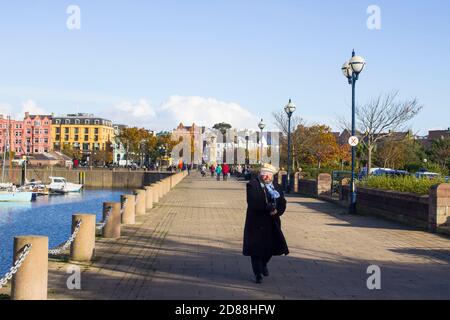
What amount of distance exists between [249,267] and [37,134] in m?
153

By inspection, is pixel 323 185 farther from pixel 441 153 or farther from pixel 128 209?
pixel 441 153

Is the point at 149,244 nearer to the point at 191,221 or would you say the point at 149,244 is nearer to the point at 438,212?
the point at 191,221

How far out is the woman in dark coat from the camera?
870cm

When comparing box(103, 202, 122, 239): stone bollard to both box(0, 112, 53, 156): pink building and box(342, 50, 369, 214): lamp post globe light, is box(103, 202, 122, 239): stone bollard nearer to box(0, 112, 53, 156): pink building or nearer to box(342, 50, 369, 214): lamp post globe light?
box(342, 50, 369, 214): lamp post globe light

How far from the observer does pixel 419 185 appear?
59.3ft

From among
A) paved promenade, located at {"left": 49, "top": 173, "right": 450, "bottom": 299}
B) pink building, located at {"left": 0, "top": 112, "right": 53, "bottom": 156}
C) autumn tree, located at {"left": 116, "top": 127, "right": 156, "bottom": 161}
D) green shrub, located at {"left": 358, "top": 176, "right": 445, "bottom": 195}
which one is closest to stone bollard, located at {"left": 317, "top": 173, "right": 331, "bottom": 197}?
green shrub, located at {"left": 358, "top": 176, "right": 445, "bottom": 195}

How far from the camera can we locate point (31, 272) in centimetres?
675

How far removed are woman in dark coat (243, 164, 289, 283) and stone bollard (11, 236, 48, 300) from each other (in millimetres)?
2975

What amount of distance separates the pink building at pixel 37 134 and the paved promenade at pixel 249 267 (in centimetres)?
14457

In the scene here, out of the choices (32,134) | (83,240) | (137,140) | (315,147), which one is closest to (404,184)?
(83,240)

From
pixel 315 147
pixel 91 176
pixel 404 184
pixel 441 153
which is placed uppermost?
pixel 315 147
